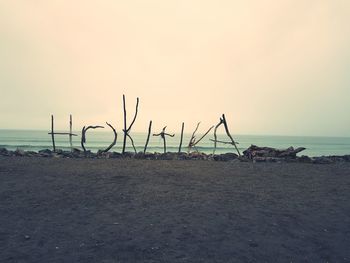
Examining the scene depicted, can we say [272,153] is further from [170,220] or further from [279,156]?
→ [170,220]

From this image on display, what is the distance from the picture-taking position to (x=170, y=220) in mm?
6074

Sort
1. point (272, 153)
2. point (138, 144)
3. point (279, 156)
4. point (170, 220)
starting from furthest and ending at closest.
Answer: point (138, 144)
point (272, 153)
point (279, 156)
point (170, 220)

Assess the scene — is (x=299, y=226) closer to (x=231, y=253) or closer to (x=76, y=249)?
(x=231, y=253)

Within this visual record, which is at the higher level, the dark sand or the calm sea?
the calm sea

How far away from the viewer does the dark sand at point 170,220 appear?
4562mm

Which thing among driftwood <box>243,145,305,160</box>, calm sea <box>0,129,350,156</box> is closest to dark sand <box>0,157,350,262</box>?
driftwood <box>243,145,305,160</box>

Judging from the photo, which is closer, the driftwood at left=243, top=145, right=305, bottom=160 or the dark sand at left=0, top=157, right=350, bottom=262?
the dark sand at left=0, top=157, right=350, bottom=262

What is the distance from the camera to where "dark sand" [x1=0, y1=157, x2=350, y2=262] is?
4562 mm

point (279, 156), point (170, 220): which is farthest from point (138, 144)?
point (170, 220)

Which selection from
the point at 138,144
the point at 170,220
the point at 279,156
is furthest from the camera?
the point at 138,144

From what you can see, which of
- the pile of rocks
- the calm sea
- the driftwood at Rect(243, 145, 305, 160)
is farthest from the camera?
the calm sea

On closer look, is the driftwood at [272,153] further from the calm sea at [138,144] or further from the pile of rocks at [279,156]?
the calm sea at [138,144]

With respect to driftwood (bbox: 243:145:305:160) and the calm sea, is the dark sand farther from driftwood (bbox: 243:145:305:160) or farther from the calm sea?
the calm sea

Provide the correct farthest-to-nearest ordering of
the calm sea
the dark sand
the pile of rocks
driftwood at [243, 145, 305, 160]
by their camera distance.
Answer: the calm sea → driftwood at [243, 145, 305, 160] → the pile of rocks → the dark sand
